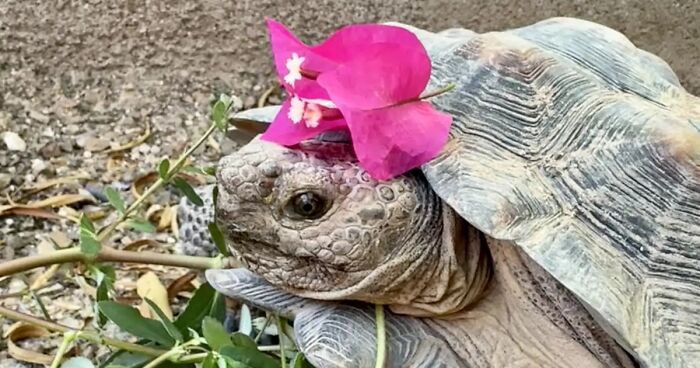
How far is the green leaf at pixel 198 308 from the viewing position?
1.25 m

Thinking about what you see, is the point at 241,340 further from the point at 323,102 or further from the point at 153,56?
the point at 153,56

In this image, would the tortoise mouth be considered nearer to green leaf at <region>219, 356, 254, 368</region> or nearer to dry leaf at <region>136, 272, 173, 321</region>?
green leaf at <region>219, 356, 254, 368</region>

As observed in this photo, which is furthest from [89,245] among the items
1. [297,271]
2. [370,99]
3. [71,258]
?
[370,99]

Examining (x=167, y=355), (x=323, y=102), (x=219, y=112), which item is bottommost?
(x=167, y=355)

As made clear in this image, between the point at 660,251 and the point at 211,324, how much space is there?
1.44 ft

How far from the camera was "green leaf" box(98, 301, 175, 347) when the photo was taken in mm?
1119

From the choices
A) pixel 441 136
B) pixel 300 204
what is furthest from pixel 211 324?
pixel 441 136

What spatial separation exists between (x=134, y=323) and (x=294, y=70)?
1.06 feet

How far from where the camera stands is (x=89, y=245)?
3.81 ft

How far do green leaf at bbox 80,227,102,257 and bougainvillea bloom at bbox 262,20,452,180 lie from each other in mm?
254

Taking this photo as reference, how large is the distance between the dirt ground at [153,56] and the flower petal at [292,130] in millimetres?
658

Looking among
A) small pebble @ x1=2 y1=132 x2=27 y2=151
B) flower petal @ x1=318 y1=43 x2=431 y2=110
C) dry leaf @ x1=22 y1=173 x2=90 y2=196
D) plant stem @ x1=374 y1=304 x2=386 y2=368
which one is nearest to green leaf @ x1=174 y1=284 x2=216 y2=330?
plant stem @ x1=374 y1=304 x2=386 y2=368

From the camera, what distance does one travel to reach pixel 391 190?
1.04m

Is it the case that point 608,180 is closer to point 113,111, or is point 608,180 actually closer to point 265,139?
point 265,139
